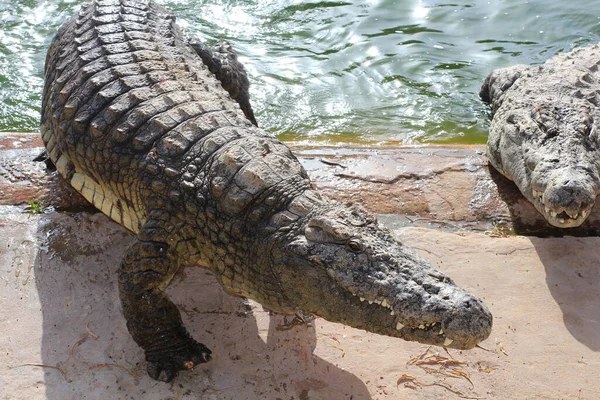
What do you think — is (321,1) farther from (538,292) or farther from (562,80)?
(538,292)

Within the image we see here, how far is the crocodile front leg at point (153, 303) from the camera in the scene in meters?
3.59

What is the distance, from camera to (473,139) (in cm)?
734

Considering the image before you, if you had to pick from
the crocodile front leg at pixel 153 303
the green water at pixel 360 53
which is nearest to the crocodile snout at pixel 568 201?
the green water at pixel 360 53

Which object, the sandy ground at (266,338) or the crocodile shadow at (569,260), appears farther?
the crocodile shadow at (569,260)

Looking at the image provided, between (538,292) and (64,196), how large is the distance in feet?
11.7

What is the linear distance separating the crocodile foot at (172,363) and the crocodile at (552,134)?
2.78 m

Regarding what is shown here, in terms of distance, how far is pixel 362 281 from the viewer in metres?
3.01

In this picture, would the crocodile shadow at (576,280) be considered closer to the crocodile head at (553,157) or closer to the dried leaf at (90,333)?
the crocodile head at (553,157)

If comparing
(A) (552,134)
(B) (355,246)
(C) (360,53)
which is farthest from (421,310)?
(C) (360,53)

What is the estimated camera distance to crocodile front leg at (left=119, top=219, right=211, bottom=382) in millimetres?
3590

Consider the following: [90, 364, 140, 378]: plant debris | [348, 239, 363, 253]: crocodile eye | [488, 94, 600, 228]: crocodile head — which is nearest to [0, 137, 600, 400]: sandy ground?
[90, 364, 140, 378]: plant debris

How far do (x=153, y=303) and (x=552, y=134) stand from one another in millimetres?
3749

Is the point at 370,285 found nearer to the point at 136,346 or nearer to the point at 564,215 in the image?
the point at 136,346

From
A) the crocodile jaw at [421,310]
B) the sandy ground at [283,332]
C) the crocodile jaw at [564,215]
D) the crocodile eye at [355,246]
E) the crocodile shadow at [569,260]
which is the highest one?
the crocodile eye at [355,246]
